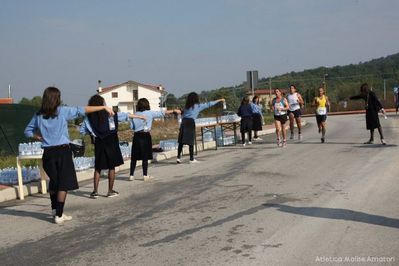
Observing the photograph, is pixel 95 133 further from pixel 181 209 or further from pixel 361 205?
pixel 361 205

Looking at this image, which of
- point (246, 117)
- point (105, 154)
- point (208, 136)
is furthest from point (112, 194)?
point (208, 136)

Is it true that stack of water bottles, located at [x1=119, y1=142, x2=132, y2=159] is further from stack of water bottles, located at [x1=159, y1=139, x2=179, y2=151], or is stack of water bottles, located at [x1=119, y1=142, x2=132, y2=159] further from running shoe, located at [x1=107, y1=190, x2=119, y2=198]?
running shoe, located at [x1=107, y1=190, x2=119, y2=198]

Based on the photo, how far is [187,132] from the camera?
12.9 meters

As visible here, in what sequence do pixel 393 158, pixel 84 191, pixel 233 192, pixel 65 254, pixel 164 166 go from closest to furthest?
pixel 65 254, pixel 233 192, pixel 84 191, pixel 393 158, pixel 164 166

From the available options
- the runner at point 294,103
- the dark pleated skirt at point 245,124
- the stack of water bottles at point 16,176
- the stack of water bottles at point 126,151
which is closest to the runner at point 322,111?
the runner at point 294,103

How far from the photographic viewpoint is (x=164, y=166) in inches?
510

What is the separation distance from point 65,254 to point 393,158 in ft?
27.4

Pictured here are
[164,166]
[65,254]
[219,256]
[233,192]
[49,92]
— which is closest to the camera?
[219,256]

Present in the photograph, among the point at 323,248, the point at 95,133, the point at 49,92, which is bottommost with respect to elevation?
the point at 323,248

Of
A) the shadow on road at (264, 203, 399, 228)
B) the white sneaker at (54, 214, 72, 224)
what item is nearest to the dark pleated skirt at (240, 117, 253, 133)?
the shadow on road at (264, 203, 399, 228)

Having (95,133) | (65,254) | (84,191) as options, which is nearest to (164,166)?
(84,191)

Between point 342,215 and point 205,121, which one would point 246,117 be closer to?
point 205,121

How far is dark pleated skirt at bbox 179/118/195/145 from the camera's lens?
1284cm

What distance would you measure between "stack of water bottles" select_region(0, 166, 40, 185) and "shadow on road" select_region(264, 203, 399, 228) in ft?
18.7
